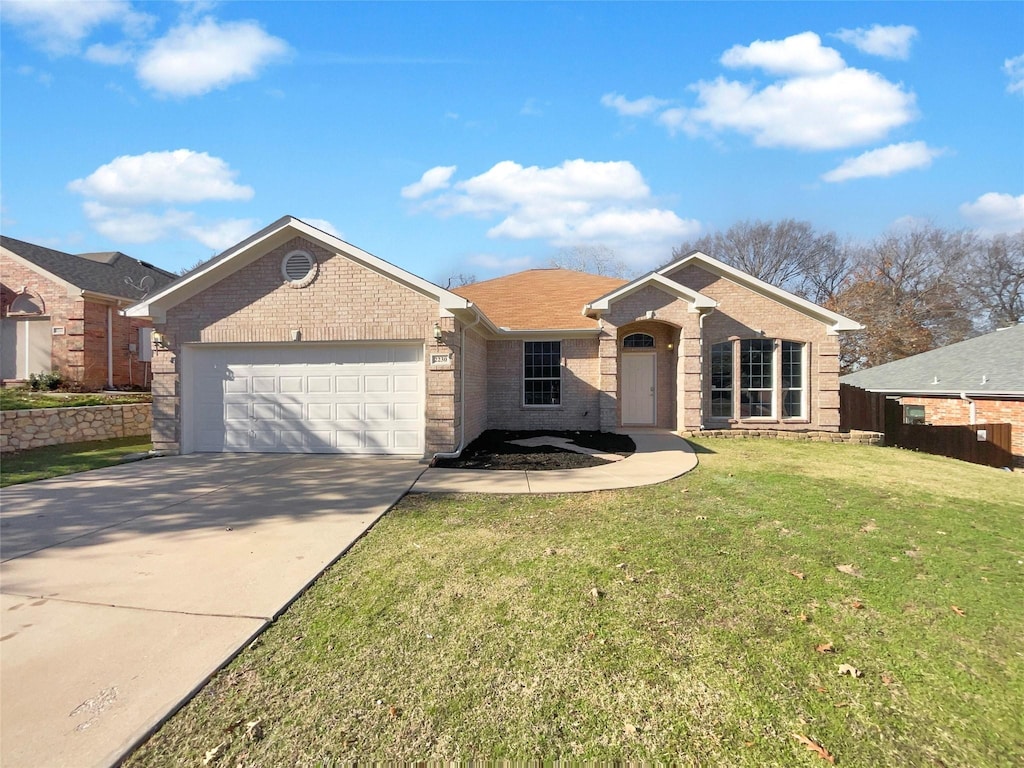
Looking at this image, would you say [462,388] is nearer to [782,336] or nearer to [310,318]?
[310,318]

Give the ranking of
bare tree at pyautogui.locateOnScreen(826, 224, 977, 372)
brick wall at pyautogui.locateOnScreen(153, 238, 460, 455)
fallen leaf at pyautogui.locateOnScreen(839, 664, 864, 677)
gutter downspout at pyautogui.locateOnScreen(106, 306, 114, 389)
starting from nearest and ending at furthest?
fallen leaf at pyautogui.locateOnScreen(839, 664, 864, 677) → brick wall at pyautogui.locateOnScreen(153, 238, 460, 455) → gutter downspout at pyautogui.locateOnScreen(106, 306, 114, 389) → bare tree at pyautogui.locateOnScreen(826, 224, 977, 372)

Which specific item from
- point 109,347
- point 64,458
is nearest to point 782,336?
point 64,458

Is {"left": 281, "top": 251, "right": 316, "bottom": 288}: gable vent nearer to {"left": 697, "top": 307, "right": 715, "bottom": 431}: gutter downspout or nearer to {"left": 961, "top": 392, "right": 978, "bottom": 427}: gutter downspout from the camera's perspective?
{"left": 697, "top": 307, "right": 715, "bottom": 431}: gutter downspout

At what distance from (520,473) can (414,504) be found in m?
2.41

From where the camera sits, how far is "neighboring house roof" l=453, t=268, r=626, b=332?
1387 cm

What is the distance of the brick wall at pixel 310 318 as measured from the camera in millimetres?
9047

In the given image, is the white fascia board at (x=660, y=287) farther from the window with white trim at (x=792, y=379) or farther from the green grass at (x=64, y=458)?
the green grass at (x=64, y=458)

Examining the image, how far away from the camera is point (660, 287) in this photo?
1293cm

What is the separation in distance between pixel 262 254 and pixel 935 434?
59.3 ft

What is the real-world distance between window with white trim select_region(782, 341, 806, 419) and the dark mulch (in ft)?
17.7

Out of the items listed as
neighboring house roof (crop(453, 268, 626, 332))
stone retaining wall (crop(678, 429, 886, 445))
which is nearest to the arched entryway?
stone retaining wall (crop(678, 429, 886, 445))

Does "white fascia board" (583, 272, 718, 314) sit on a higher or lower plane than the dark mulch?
higher

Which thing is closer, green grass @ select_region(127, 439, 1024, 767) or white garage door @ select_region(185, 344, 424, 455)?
green grass @ select_region(127, 439, 1024, 767)

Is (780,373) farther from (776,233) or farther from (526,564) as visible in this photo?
(776,233)
